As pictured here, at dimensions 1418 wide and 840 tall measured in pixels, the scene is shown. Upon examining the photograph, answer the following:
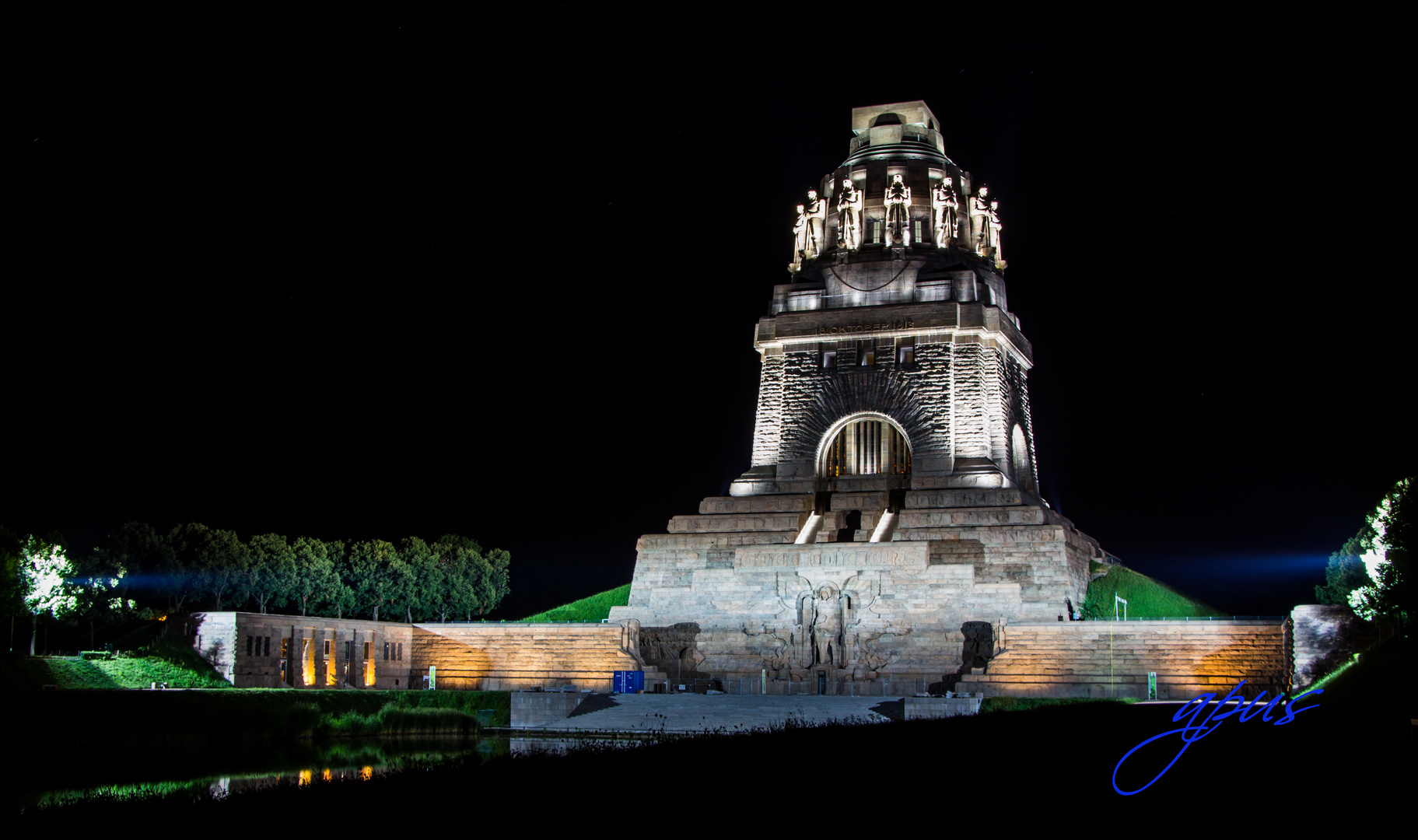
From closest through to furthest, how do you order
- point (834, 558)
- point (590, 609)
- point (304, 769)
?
1. point (304, 769)
2. point (834, 558)
3. point (590, 609)

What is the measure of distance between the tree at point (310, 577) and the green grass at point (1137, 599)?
80.9ft

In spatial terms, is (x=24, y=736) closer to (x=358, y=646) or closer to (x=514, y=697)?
(x=514, y=697)

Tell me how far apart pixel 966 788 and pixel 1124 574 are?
1488 inches

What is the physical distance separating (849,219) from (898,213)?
6.01 ft

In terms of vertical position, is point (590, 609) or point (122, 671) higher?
point (590, 609)

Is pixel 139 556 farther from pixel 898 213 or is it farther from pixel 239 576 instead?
pixel 898 213

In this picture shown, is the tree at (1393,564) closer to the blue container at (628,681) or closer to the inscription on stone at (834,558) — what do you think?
the inscription on stone at (834,558)

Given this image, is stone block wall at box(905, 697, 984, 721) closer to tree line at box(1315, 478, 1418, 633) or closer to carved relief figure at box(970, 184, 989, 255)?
→ tree line at box(1315, 478, 1418, 633)

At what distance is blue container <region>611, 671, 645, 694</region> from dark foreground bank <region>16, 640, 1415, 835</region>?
20585mm

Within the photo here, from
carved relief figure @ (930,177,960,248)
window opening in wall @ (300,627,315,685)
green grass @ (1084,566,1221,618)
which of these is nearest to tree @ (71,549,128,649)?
window opening in wall @ (300,627,315,685)

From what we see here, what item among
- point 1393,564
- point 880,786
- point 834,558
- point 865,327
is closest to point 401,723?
point 834,558

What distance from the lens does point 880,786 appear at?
36.7 feet

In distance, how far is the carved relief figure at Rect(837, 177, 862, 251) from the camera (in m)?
51.7

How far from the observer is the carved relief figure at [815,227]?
5288cm
